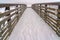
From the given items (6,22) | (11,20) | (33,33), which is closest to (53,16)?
(33,33)

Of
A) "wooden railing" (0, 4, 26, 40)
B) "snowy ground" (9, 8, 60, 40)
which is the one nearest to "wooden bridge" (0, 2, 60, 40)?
"wooden railing" (0, 4, 26, 40)

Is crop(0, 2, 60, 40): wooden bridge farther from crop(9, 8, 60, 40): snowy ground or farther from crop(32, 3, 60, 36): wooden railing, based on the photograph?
crop(9, 8, 60, 40): snowy ground

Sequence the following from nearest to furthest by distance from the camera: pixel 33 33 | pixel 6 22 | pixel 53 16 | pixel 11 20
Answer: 1. pixel 6 22
2. pixel 33 33
3. pixel 11 20
4. pixel 53 16

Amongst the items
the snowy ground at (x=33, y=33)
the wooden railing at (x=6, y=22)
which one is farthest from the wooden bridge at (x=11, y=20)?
the snowy ground at (x=33, y=33)

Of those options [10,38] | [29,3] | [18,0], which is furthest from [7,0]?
[10,38]

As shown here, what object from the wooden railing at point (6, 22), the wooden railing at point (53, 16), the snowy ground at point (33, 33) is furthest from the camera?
the wooden railing at point (53, 16)

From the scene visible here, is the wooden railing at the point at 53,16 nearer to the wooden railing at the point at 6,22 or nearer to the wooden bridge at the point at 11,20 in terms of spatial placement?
the wooden bridge at the point at 11,20

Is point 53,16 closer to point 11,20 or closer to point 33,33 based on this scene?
point 33,33

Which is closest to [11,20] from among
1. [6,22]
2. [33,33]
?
[6,22]

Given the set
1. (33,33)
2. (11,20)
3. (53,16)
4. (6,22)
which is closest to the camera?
(6,22)

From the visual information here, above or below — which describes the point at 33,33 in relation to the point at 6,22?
below

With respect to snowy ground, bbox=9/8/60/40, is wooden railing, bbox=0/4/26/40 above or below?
above

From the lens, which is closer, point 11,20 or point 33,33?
point 33,33

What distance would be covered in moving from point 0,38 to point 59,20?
124cm
